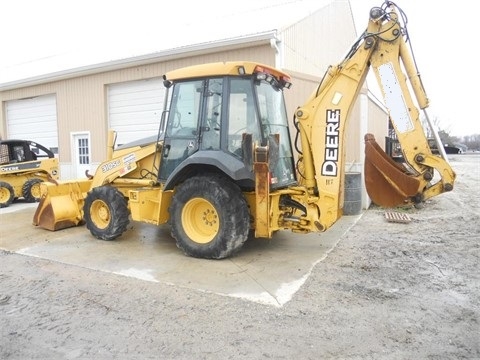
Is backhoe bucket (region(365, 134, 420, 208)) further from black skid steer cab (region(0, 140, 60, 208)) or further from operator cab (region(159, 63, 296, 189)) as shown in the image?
black skid steer cab (region(0, 140, 60, 208))

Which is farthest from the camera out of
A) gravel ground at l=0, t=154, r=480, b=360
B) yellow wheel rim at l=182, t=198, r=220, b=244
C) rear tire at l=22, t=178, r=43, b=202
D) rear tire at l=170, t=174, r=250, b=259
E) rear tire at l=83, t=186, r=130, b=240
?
rear tire at l=22, t=178, r=43, b=202

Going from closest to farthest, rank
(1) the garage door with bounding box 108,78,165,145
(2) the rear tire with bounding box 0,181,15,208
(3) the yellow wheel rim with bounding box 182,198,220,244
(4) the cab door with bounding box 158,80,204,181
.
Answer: (3) the yellow wheel rim with bounding box 182,198,220,244 → (4) the cab door with bounding box 158,80,204,181 → (2) the rear tire with bounding box 0,181,15,208 → (1) the garage door with bounding box 108,78,165,145

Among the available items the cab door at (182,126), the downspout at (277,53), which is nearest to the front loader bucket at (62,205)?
the cab door at (182,126)

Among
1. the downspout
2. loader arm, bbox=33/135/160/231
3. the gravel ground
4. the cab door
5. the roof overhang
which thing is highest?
the roof overhang

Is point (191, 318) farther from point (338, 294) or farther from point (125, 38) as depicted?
point (125, 38)

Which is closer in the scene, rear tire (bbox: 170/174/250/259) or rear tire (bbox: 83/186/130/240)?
rear tire (bbox: 170/174/250/259)

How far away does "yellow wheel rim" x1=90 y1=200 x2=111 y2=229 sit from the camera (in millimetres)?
6928

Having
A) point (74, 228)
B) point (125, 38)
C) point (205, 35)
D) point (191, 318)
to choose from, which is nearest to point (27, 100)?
point (125, 38)

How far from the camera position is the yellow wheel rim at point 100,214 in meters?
6.93

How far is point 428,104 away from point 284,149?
204 centimetres

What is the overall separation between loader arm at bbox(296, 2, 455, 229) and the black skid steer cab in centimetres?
847

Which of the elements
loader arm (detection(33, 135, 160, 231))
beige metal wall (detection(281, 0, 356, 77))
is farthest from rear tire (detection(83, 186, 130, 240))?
beige metal wall (detection(281, 0, 356, 77))

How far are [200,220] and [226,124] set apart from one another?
4.61 ft

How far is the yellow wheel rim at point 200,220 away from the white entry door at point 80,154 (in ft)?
27.5
